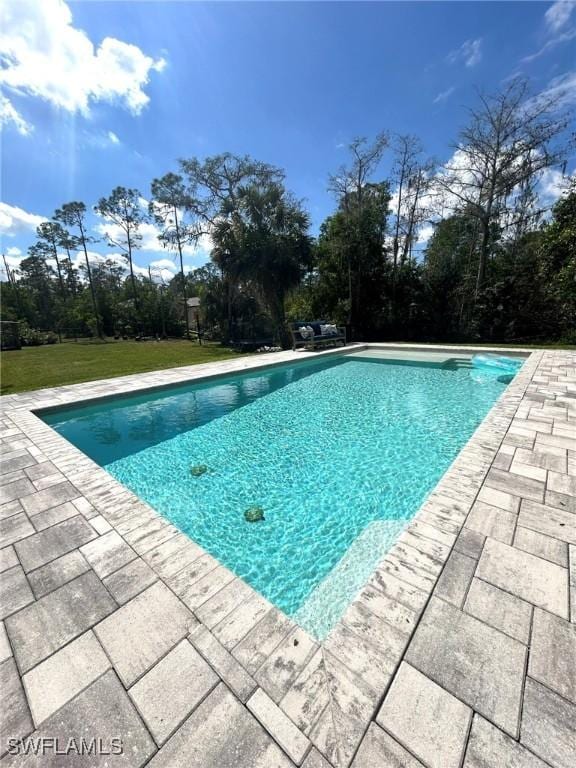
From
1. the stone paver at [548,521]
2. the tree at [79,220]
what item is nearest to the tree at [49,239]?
the tree at [79,220]

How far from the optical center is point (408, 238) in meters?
14.3

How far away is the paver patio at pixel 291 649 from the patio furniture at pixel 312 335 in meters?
9.07

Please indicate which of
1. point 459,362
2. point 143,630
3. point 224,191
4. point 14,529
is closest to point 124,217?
point 224,191

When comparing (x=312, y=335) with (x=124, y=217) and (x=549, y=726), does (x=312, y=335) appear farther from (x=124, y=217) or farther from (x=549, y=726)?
(x=124, y=217)

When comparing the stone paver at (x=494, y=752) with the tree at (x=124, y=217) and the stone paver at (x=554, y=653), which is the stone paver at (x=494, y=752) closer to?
the stone paver at (x=554, y=653)

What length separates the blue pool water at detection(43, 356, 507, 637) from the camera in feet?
7.94

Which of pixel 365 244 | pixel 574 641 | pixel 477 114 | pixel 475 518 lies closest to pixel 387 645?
pixel 574 641

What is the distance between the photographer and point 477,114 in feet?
36.7

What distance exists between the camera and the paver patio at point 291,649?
103 cm

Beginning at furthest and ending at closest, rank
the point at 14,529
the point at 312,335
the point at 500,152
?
1. the point at 500,152
2. the point at 312,335
3. the point at 14,529

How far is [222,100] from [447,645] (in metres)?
13.2

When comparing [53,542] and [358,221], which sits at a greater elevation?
[358,221]

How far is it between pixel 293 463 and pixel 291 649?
242 cm

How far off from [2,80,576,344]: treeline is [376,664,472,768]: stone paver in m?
12.4
